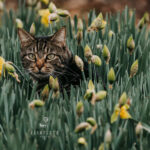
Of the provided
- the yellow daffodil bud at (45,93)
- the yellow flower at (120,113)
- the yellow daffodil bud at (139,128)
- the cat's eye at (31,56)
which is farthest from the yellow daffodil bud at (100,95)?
the cat's eye at (31,56)

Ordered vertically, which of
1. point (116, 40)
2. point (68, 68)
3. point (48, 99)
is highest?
point (116, 40)

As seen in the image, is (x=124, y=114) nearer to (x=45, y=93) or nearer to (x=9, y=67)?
(x=45, y=93)

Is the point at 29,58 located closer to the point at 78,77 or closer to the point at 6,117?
the point at 78,77

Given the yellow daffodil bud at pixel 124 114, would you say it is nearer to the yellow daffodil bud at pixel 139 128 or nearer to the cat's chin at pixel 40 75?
the yellow daffodil bud at pixel 139 128

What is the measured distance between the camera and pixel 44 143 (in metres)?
1.02

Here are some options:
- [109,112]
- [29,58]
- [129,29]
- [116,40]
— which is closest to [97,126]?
[109,112]

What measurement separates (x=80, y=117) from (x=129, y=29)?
1256mm

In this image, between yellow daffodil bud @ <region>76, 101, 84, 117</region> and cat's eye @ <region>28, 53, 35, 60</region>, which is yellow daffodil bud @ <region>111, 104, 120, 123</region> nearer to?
yellow daffodil bud @ <region>76, 101, 84, 117</region>

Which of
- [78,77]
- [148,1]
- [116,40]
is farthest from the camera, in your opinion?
[148,1]

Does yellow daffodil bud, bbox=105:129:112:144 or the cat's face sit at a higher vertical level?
the cat's face

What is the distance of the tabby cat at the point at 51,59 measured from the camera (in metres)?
1.66

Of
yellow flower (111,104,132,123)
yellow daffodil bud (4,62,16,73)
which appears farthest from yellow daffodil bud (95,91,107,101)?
yellow daffodil bud (4,62,16,73)

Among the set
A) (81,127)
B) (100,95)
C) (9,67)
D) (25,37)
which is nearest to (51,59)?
(25,37)

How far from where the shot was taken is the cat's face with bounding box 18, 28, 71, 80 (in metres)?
1.65
